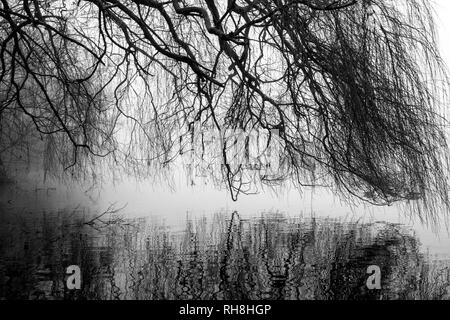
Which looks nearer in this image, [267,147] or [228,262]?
[228,262]

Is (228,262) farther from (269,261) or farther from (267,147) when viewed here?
(267,147)

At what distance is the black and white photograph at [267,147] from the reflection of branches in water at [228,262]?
18mm

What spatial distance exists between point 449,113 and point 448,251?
4.06 ft

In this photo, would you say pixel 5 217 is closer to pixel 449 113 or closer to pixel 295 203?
pixel 295 203

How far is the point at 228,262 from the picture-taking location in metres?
3.61

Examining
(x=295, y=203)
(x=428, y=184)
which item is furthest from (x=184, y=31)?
(x=295, y=203)

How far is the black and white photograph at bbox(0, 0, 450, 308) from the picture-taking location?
2904 mm

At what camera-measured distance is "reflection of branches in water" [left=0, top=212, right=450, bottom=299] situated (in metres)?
2.94

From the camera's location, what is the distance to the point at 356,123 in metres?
2.85

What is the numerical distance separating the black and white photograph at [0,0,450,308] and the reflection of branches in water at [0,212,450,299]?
0.06 feet

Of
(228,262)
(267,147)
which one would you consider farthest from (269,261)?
(267,147)

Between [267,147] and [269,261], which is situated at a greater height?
[267,147]

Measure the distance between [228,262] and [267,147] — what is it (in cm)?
81

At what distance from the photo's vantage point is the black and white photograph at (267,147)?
9.53ft
